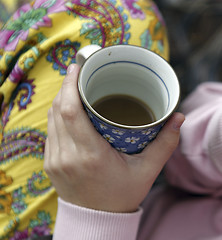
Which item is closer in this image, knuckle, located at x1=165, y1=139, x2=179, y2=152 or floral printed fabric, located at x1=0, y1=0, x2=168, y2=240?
knuckle, located at x1=165, y1=139, x2=179, y2=152

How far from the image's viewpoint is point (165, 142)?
1.39 feet

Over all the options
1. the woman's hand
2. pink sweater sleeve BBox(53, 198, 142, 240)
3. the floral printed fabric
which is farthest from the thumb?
the floral printed fabric

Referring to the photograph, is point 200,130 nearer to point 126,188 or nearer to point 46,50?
point 126,188

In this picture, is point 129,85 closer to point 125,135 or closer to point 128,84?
point 128,84

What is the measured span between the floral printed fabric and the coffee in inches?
3.8

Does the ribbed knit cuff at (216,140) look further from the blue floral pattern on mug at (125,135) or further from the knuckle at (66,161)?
the knuckle at (66,161)

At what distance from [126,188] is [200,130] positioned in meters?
0.22

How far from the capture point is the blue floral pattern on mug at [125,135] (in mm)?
372

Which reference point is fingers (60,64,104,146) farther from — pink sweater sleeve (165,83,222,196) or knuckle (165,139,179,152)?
pink sweater sleeve (165,83,222,196)

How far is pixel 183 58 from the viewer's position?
1.19 meters

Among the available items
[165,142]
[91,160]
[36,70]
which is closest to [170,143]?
[165,142]

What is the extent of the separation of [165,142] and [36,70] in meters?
0.28

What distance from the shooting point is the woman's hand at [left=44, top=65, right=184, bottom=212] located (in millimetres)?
413

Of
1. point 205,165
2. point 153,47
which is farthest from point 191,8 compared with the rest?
point 205,165
